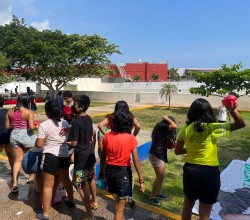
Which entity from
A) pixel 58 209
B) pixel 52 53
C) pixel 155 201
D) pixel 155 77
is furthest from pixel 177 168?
pixel 155 77

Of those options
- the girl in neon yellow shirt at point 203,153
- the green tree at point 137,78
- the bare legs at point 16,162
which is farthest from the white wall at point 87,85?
the girl in neon yellow shirt at point 203,153

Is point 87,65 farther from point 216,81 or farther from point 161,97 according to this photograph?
point 216,81

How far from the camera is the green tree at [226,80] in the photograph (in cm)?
1595

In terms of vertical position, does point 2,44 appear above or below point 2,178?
above

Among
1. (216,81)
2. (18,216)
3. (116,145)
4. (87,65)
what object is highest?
(87,65)

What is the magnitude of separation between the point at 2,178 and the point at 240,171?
427 cm

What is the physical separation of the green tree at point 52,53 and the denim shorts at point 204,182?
66.4 feet

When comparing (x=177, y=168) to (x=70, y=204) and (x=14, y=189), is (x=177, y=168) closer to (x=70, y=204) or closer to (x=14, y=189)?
(x=70, y=204)

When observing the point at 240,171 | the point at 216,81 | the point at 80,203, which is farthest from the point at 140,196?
the point at 216,81

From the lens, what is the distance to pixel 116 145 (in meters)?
2.82

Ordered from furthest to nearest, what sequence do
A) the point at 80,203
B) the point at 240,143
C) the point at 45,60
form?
the point at 45,60, the point at 240,143, the point at 80,203

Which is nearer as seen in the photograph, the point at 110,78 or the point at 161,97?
the point at 161,97

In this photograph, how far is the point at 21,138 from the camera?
411 cm

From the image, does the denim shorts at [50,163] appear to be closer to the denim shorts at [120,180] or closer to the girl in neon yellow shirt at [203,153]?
the denim shorts at [120,180]
